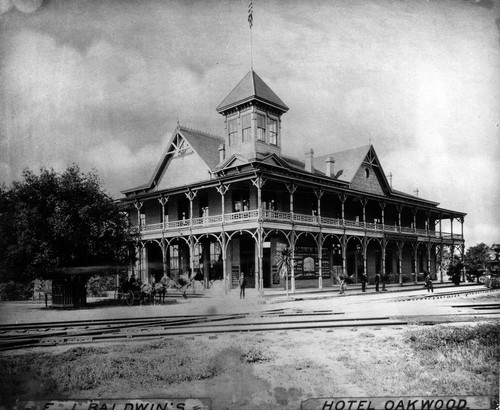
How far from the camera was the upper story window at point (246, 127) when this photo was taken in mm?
23061

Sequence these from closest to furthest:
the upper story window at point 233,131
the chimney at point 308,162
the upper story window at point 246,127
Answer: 1. the upper story window at point 233,131
2. the upper story window at point 246,127
3. the chimney at point 308,162

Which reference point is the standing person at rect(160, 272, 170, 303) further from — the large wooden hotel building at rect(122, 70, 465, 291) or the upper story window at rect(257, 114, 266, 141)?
the upper story window at rect(257, 114, 266, 141)

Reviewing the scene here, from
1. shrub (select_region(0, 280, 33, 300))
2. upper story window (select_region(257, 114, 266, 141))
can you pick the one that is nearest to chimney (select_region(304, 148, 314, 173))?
upper story window (select_region(257, 114, 266, 141))

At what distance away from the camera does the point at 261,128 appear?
23734 millimetres

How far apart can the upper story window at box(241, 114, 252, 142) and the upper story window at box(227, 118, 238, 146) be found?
52 centimetres

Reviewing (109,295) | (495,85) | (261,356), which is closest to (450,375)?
(261,356)

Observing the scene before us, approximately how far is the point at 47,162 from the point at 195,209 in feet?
47.5

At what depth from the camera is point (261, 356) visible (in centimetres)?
816

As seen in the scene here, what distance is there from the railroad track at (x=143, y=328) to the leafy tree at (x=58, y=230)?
2830 mm

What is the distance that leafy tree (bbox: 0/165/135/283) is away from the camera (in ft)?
42.6

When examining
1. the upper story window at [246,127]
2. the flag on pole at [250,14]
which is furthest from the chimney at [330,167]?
the flag on pole at [250,14]

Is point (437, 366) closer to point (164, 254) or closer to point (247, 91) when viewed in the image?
point (247, 91)

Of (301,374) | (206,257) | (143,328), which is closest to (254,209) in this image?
(206,257)

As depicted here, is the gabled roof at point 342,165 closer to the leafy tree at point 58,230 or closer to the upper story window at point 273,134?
the upper story window at point 273,134
